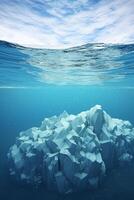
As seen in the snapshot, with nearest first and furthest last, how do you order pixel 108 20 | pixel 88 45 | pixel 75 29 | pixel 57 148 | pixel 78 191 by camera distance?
pixel 108 20 < pixel 75 29 < pixel 88 45 < pixel 78 191 < pixel 57 148

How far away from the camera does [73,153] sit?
16.6 m

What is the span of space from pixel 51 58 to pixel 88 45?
4997 millimetres

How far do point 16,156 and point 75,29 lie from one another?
42.4 feet

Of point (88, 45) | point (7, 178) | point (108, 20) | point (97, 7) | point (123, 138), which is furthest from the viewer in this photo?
point (123, 138)

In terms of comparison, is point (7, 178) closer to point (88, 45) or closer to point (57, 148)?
point (57, 148)

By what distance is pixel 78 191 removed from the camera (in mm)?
15898

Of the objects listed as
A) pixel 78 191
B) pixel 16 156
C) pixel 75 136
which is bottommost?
pixel 78 191

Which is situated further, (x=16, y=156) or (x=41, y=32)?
(x=16, y=156)

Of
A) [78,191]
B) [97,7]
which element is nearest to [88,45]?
[97,7]

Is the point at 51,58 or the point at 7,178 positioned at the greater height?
the point at 51,58

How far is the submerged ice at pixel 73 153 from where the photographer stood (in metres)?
15.8

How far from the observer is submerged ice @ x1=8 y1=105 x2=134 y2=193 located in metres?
15.8

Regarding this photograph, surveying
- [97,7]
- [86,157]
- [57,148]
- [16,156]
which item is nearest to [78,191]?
[86,157]

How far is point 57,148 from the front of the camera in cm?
1700
